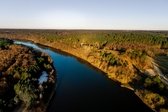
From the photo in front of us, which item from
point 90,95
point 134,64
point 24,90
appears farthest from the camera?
point 134,64

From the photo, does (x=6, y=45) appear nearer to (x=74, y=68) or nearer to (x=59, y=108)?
(x=74, y=68)

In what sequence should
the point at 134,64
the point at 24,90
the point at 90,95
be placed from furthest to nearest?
the point at 134,64 < the point at 90,95 < the point at 24,90

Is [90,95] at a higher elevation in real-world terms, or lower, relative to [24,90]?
lower

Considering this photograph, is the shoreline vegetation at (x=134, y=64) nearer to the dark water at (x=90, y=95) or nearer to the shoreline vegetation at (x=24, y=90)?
the dark water at (x=90, y=95)

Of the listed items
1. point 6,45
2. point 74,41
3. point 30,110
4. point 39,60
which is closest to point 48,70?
point 39,60

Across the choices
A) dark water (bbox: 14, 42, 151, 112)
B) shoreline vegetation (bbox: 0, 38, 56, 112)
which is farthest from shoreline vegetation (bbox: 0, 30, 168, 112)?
shoreline vegetation (bbox: 0, 38, 56, 112)

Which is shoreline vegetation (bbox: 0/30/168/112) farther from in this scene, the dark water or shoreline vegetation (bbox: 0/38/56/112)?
shoreline vegetation (bbox: 0/38/56/112)

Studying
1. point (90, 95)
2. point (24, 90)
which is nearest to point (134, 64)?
point (90, 95)

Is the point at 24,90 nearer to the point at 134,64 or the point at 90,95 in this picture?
the point at 90,95
